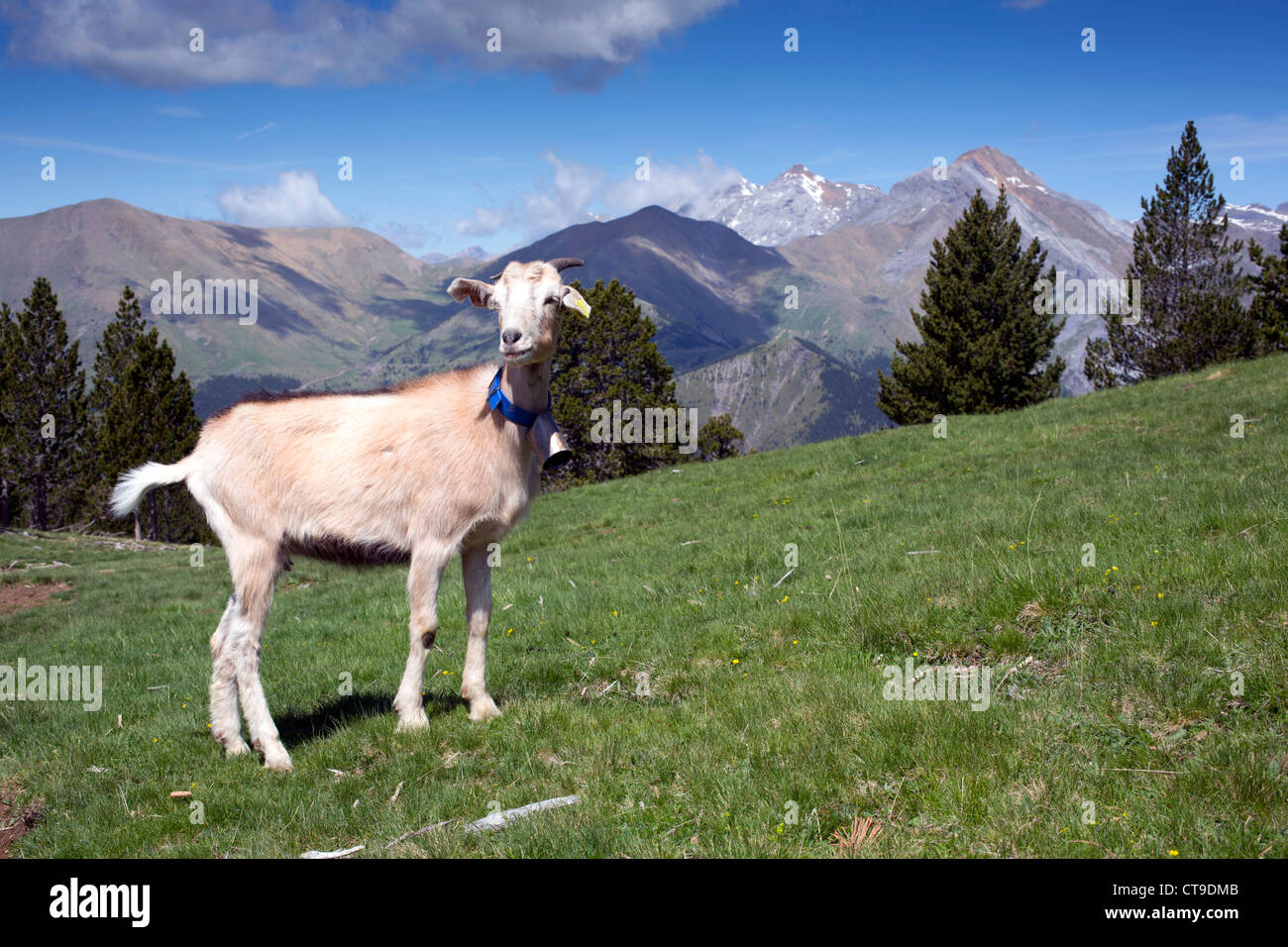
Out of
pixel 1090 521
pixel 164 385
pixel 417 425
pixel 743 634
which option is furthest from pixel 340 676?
pixel 164 385

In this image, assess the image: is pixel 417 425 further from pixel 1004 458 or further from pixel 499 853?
pixel 1004 458

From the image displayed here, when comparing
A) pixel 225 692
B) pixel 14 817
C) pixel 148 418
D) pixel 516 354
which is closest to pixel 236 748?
pixel 225 692

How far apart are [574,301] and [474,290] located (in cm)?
86

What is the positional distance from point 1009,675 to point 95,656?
12206 millimetres

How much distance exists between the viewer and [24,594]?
20.1 m

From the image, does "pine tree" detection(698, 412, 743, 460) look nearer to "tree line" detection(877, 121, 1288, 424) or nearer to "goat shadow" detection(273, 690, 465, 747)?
"tree line" detection(877, 121, 1288, 424)

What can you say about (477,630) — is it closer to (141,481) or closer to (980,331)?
(141,481)

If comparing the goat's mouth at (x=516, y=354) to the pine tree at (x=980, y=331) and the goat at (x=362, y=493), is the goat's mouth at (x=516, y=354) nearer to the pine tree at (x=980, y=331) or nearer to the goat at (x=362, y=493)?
the goat at (x=362, y=493)

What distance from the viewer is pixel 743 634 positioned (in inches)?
308

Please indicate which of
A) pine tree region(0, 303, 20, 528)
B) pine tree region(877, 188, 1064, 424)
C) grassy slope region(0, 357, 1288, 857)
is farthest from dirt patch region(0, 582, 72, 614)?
pine tree region(877, 188, 1064, 424)

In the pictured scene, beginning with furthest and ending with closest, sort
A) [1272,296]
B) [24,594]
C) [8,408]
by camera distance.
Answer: [8,408], [1272,296], [24,594]

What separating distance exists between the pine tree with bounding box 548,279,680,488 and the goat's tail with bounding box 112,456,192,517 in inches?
1909

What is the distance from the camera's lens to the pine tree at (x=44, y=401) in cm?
6309

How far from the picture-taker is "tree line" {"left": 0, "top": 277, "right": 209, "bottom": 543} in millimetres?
55531
